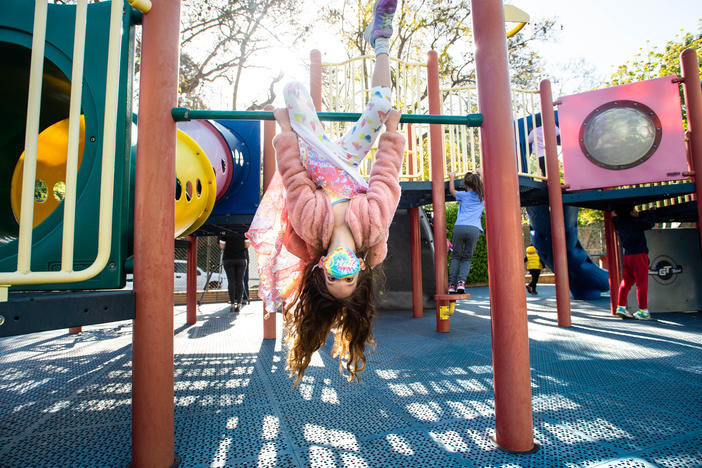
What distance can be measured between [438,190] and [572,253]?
14.0 ft

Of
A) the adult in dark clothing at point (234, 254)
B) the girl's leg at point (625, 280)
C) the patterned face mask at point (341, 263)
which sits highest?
the adult in dark clothing at point (234, 254)

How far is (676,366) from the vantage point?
278cm

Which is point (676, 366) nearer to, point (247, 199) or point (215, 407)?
point (215, 407)

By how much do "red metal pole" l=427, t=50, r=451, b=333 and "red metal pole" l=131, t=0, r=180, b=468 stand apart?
2.94 meters

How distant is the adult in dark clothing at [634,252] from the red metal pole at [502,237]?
13.4 ft

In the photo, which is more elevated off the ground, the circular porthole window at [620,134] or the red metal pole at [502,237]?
the circular porthole window at [620,134]

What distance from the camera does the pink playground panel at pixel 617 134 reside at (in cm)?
456

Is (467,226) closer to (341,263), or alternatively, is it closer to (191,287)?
(341,263)

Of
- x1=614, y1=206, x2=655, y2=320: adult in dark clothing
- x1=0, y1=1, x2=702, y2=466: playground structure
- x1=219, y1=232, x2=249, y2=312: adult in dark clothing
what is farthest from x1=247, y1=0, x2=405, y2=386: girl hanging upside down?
x1=614, y1=206, x2=655, y2=320: adult in dark clothing

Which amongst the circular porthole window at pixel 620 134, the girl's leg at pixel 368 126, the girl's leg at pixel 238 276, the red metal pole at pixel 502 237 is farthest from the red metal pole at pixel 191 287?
the circular porthole window at pixel 620 134

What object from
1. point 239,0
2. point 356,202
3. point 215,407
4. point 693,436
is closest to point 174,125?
point 356,202

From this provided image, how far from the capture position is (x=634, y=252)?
15.6 ft

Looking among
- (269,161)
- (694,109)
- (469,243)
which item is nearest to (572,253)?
(694,109)

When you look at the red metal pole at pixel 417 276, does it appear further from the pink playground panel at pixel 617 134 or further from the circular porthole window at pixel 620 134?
the circular porthole window at pixel 620 134
